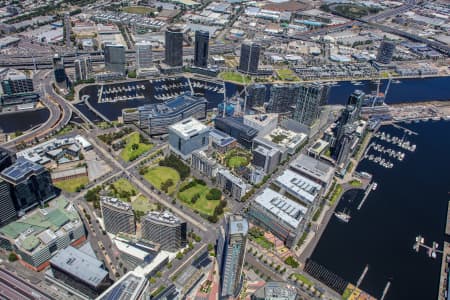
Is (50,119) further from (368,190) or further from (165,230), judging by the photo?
(368,190)

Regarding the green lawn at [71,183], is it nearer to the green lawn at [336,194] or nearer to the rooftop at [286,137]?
the rooftop at [286,137]

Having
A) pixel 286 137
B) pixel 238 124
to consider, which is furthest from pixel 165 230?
pixel 286 137

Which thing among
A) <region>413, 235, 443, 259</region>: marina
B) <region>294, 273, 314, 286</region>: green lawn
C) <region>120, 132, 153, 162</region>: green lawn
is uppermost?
<region>120, 132, 153, 162</region>: green lawn

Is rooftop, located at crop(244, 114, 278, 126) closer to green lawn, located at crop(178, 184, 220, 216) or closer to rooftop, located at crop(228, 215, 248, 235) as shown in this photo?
green lawn, located at crop(178, 184, 220, 216)

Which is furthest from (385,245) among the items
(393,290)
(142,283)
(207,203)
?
(142,283)

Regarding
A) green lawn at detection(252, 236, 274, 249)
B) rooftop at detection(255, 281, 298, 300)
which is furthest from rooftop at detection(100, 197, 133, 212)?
rooftop at detection(255, 281, 298, 300)

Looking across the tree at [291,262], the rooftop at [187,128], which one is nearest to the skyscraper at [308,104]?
the rooftop at [187,128]

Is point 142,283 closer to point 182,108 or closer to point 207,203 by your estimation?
point 207,203

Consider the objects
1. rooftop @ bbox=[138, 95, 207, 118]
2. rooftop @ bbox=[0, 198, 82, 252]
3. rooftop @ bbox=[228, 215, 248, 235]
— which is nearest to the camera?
rooftop @ bbox=[228, 215, 248, 235]
